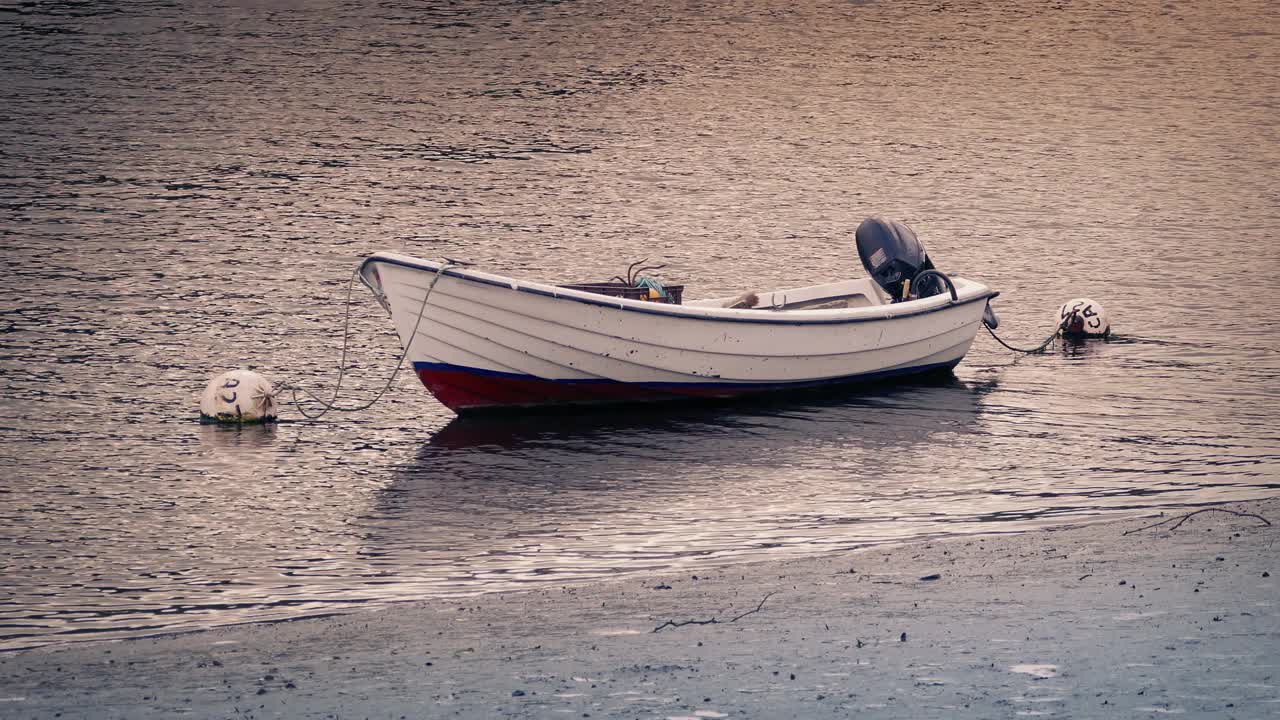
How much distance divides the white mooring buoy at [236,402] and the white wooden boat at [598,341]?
1.31 m

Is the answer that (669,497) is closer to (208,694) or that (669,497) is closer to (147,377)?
(208,694)

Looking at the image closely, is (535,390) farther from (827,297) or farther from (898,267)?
(898,267)

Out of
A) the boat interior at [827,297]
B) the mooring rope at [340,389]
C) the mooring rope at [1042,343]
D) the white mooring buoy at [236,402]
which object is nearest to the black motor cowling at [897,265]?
the boat interior at [827,297]

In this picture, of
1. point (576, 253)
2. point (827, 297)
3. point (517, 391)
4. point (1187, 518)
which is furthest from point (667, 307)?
point (576, 253)

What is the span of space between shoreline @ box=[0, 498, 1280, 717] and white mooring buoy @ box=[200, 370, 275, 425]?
5.91 m

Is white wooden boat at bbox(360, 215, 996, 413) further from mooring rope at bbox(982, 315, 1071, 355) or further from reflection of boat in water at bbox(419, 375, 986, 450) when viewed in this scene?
mooring rope at bbox(982, 315, 1071, 355)

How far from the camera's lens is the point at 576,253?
2498cm

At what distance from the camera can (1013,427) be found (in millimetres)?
14766

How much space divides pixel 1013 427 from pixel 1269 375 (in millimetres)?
3842

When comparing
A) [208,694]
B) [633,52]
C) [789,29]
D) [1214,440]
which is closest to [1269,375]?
[1214,440]

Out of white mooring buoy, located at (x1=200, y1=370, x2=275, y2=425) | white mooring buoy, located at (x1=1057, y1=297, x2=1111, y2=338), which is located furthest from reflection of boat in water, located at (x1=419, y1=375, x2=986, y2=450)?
white mooring buoy, located at (x1=1057, y1=297, x2=1111, y2=338)

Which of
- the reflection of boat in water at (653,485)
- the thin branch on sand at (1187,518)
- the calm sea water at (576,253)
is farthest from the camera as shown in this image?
the calm sea water at (576,253)

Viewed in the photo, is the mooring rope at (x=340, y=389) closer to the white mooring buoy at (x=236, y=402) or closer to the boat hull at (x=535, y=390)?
the white mooring buoy at (x=236, y=402)

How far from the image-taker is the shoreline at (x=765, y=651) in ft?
23.8
